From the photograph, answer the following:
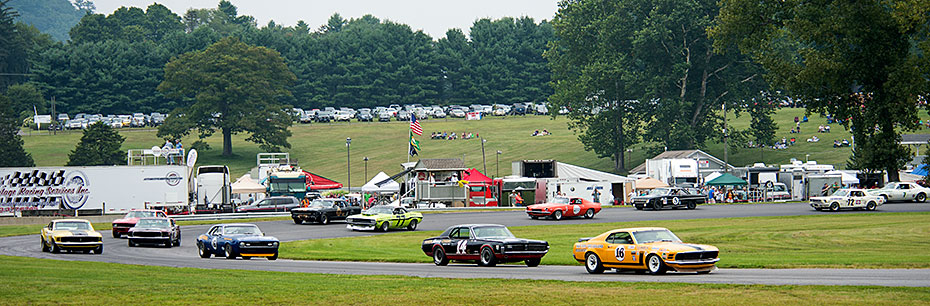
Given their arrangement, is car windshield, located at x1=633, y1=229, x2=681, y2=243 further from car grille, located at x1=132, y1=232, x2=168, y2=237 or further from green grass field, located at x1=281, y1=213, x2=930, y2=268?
car grille, located at x1=132, y1=232, x2=168, y2=237

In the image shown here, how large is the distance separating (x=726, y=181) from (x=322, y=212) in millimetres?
32674

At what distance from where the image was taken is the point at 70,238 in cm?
3138

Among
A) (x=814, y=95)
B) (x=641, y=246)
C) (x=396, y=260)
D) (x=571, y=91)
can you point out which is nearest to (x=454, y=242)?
(x=396, y=260)

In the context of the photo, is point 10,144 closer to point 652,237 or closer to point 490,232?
point 490,232

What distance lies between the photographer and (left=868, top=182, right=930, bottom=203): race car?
5231 cm

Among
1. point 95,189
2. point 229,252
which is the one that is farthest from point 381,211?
point 95,189

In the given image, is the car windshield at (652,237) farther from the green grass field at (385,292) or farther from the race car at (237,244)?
the race car at (237,244)

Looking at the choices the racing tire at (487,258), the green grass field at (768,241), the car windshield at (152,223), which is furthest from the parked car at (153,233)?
the racing tire at (487,258)

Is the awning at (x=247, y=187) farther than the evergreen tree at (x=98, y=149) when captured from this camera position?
No

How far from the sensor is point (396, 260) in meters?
28.4

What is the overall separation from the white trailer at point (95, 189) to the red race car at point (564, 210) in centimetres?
2219

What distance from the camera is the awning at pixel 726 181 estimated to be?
220 ft

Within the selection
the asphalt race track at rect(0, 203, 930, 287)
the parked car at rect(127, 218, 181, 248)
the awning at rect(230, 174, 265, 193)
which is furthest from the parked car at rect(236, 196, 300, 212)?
the parked car at rect(127, 218, 181, 248)

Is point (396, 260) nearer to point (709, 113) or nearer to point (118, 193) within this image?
point (118, 193)
